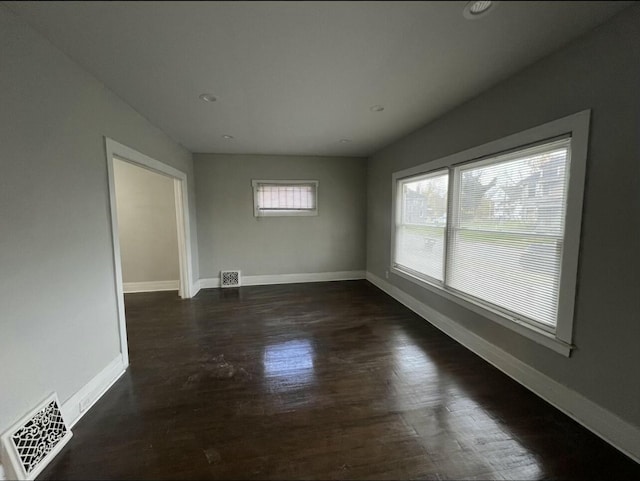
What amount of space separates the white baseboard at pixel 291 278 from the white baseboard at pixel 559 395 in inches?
101

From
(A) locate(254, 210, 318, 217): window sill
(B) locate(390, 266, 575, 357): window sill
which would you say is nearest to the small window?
(A) locate(254, 210, 318, 217): window sill

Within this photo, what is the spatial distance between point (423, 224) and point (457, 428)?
2.46 metres

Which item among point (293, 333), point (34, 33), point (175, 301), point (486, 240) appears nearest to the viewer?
point (34, 33)

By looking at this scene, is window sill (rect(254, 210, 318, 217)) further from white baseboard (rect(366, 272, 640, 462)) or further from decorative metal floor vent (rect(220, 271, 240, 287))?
white baseboard (rect(366, 272, 640, 462))

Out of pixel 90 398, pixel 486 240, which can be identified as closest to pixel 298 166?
pixel 486 240

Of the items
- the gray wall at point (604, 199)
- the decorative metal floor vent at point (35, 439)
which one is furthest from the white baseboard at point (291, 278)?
the gray wall at point (604, 199)

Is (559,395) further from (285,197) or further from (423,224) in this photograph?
(285,197)

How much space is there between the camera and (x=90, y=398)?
6.54 ft

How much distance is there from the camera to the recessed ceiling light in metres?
1.39

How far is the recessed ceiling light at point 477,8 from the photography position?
1.39m

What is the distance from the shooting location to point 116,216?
236 centimetres

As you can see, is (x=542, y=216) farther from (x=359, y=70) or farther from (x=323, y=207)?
(x=323, y=207)

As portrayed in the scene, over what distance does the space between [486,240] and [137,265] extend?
540 cm

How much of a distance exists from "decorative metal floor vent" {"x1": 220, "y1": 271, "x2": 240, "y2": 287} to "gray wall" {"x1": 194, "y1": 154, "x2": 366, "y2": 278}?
0.37 ft
